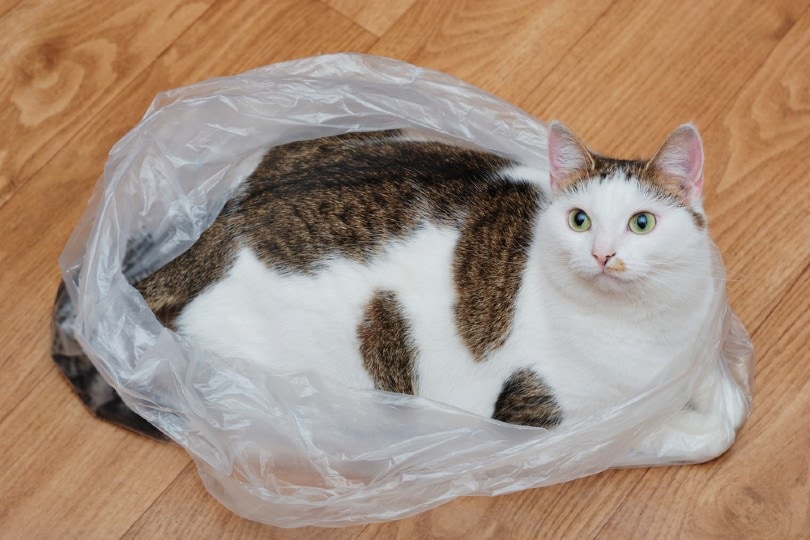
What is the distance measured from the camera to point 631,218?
835 millimetres

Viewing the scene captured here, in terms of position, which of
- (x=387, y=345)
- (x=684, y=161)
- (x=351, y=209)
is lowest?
(x=387, y=345)

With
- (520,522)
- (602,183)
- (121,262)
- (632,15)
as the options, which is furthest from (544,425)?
(632,15)

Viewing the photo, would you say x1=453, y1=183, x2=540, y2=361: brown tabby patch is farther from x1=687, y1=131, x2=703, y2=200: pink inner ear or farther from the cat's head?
x1=687, y1=131, x2=703, y2=200: pink inner ear

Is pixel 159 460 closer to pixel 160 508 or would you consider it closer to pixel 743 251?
pixel 160 508

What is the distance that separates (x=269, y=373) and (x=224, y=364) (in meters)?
0.05

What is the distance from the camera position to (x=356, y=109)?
43.3 inches

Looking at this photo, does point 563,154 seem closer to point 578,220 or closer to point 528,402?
point 578,220

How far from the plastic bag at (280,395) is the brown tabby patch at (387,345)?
37mm

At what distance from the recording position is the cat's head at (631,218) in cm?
82

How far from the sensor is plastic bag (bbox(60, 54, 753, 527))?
95 centimetres

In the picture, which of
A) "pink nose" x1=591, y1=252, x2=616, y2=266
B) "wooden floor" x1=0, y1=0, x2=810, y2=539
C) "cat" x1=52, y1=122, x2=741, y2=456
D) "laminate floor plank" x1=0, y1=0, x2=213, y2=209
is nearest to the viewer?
"pink nose" x1=591, y1=252, x2=616, y2=266

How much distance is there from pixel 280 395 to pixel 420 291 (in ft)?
0.64

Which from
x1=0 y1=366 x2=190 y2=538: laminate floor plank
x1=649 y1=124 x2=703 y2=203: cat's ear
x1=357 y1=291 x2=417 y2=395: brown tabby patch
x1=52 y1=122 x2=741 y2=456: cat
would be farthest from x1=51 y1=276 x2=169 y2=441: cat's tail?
x1=649 y1=124 x2=703 y2=203: cat's ear

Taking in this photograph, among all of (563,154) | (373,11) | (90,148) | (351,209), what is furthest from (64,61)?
(563,154)
